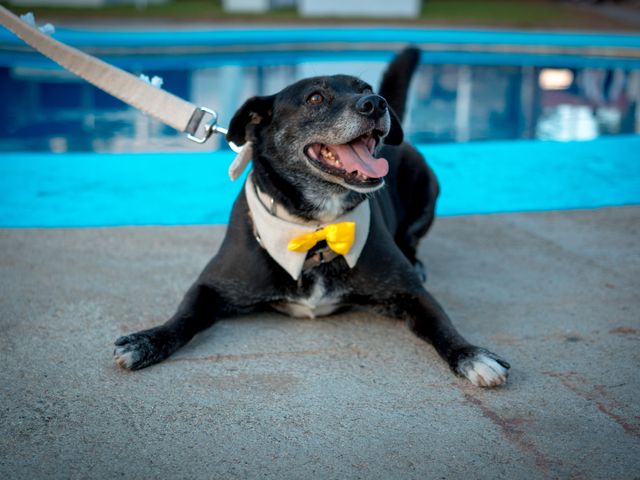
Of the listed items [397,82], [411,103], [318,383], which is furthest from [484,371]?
[411,103]

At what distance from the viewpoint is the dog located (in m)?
3.06

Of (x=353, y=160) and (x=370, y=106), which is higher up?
(x=370, y=106)

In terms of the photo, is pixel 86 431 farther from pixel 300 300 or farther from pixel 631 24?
pixel 631 24

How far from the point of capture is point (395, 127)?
3.42 metres

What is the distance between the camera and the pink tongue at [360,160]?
3.00 meters

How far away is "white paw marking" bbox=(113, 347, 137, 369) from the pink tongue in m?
1.11

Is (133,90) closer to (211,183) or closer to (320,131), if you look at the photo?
(320,131)

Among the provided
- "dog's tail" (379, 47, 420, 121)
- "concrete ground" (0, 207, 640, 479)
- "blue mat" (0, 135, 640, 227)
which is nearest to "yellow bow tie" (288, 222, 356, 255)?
"concrete ground" (0, 207, 640, 479)

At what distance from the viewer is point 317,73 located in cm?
1106

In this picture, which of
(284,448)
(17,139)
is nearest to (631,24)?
(17,139)

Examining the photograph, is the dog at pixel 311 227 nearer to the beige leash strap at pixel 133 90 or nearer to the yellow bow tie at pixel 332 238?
the yellow bow tie at pixel 332 238

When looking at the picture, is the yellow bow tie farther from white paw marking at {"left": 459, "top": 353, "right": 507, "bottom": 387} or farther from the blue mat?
the blue mat

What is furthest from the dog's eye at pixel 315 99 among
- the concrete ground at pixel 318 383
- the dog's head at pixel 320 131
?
the concrete ground at pixel 318 383

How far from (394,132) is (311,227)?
0.66 m
